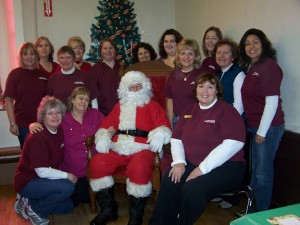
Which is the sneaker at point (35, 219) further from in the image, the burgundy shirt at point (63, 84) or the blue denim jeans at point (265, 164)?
the blue denim jeans at point (265, 164)

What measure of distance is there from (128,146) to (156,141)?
0.27m

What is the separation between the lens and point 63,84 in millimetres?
3146

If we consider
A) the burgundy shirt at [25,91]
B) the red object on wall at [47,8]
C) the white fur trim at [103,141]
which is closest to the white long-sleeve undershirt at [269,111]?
the white fur trim at [103,141]

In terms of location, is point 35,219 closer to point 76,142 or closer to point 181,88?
point 76,142

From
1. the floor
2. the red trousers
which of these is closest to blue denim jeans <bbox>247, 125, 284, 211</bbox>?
the floor

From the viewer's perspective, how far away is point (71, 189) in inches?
108

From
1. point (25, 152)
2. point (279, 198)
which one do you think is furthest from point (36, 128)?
point (279, 198)

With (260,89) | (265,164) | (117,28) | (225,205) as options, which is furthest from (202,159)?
(117,28)

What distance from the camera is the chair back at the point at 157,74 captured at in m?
3.39

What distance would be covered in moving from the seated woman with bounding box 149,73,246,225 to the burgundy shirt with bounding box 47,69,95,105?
1.25m

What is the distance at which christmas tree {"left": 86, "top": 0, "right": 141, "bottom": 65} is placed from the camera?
4641 millimetres

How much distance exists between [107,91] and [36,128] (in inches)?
36.5

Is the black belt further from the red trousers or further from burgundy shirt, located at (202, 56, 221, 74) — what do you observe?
burgundy shirt, located at (202, 56, 221, 74)

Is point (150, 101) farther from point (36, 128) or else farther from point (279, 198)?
point (279, 198)
